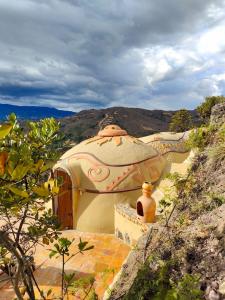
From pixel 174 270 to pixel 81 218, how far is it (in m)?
11.2

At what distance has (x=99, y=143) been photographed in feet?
50.5

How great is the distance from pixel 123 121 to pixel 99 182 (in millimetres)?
55656

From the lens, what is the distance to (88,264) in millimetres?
11008

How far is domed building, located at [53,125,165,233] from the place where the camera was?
45.8 feet

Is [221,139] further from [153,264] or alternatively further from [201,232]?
[153,264]

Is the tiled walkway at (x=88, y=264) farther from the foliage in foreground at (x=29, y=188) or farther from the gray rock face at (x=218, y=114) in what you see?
the foliage in foreground at (x=29, y=188)

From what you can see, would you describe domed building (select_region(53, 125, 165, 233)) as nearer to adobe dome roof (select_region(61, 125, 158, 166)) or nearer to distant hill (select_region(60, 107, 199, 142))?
adobe dome roof (select_region(61, 125, 158, 166))

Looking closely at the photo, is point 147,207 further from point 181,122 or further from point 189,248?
point 181,122

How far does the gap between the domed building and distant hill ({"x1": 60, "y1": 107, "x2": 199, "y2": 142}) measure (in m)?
39.6

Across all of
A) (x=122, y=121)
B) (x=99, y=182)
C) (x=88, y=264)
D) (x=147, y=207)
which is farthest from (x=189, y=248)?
(x=122, y=121)

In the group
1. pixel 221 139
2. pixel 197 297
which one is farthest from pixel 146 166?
pixel 197 297

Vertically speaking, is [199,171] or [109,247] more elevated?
[199,171]

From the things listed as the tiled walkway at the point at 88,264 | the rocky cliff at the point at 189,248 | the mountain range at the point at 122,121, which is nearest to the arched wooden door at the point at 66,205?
the tiled walkway at the point at 88,264

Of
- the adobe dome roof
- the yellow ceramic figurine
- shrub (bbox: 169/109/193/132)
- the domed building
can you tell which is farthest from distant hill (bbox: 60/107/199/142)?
the yellow ceramic figurine
